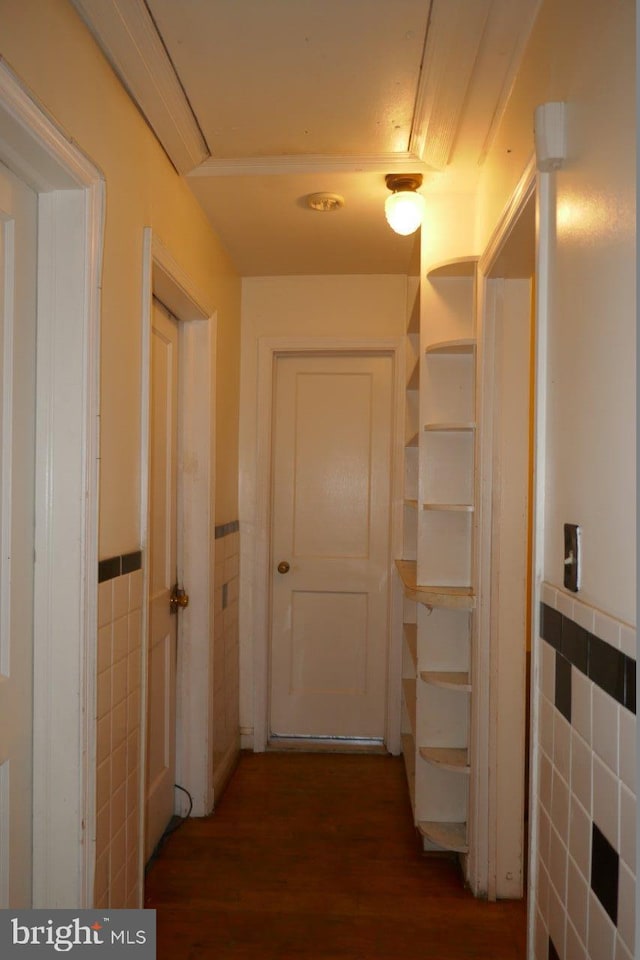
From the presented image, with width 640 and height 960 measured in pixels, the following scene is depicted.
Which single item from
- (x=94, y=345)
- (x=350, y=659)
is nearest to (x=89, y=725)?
(x=94, y=345)

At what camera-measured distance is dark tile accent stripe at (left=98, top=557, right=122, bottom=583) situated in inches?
68.6

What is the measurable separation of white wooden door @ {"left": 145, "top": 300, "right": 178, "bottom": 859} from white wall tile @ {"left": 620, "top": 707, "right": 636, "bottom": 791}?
5.93 feet

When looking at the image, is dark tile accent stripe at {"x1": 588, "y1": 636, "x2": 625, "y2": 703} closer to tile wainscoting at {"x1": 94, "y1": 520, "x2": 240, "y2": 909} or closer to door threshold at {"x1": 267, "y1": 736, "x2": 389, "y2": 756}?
tile wainscoting at {"x1": 94, "y1": 520, "x2": 240, "y2": 909}

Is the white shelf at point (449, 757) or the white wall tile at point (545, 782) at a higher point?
the white wall tile at point (545, 782)

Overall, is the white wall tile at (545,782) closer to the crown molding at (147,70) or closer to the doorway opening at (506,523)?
the doorway opening at (506,523)

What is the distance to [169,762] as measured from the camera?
279 centimetres

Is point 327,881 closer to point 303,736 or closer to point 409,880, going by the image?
point 409,880

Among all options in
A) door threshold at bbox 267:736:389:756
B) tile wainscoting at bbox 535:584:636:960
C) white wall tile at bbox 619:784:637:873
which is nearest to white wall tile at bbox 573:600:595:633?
tile wainscoting at bbox 535:584:636:960

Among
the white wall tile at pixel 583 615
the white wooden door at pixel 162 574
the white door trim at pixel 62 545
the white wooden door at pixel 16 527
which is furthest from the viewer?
the white wooden door at pixel 162 574

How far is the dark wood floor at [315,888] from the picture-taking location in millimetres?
2127

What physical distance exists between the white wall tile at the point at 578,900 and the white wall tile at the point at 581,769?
0.13 meters

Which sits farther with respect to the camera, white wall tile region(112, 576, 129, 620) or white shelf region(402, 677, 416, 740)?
white shelf region(402, 677, 416, 740)

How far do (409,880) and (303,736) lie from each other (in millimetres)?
1318

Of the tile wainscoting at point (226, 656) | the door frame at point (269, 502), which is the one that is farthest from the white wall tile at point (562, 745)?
the door frame at point (269, 502)
